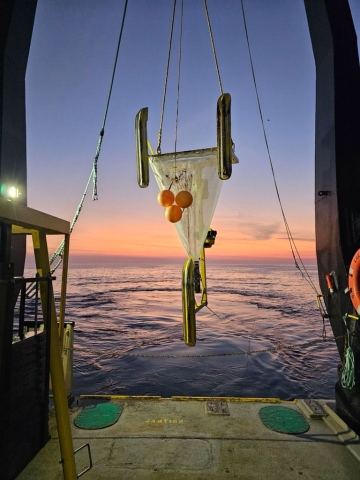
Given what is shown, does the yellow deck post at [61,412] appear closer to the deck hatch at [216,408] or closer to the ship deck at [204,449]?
the ship deck at [204,449]

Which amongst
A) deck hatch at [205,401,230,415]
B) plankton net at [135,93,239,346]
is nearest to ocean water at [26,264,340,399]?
deck hatch at [205,401,230,415]

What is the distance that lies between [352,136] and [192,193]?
382cm

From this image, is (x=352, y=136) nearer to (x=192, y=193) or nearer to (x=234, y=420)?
(x=192, y=193)

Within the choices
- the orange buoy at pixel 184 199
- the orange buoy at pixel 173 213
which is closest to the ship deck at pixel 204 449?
the orange buoy at pixel 173 213

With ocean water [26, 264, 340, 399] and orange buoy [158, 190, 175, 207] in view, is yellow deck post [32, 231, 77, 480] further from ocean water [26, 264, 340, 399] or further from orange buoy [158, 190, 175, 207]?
orange buoy [158, 190, 175, 207]

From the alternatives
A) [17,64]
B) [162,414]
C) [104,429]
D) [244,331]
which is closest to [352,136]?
[162,414]

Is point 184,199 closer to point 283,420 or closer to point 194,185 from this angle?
point 194,185

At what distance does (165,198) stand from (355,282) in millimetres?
4008

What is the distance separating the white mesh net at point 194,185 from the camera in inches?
252

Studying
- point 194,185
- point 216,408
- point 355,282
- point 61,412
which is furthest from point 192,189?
point 61,412

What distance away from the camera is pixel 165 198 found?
6047mm

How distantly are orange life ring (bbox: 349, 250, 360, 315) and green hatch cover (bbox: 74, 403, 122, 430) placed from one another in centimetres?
499

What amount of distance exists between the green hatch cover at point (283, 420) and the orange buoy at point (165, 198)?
4.51 m

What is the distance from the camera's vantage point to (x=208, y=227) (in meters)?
6.48
